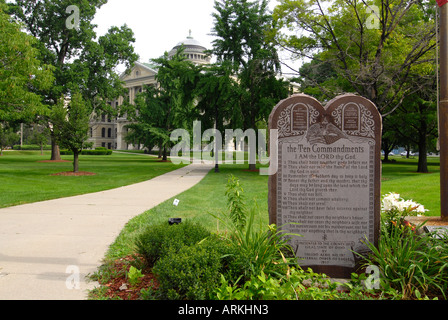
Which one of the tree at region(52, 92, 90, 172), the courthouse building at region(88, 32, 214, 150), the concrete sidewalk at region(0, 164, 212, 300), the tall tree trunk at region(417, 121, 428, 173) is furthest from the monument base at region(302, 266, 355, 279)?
the courthouse building at region(88, 32, 214, 150)

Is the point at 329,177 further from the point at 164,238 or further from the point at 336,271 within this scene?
the point at 164,238

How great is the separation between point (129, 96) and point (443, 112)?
8450 cm

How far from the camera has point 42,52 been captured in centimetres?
3256

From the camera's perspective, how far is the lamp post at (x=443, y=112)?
5828mm

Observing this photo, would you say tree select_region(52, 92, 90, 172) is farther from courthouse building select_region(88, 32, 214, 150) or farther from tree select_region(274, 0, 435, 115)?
courthouse building select_region(88, 32, 214, 150)

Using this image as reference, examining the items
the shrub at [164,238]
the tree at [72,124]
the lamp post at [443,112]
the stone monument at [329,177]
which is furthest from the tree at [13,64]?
the lamp post at [443,112]

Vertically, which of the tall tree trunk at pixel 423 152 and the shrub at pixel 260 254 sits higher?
the tall tree trunk at pixel 423 152

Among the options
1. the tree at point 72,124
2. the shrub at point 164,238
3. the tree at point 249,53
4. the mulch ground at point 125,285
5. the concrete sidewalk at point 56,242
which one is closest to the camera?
the mulch ground at point 125,285

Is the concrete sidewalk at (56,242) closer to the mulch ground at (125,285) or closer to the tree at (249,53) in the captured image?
the mulch ground at (125,285)

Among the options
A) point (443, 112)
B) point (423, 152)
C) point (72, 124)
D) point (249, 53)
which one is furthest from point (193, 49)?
point (443, 112)

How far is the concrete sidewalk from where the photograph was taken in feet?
13.0

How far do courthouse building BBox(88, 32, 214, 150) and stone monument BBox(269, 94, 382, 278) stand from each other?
77.9 metres

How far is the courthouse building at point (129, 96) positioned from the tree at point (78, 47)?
4405cm

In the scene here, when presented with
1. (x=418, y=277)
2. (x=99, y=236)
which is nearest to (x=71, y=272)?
(x=99, y=236)
